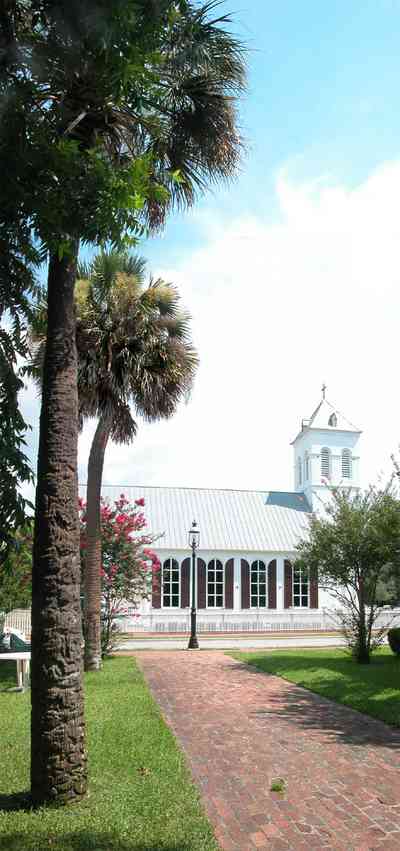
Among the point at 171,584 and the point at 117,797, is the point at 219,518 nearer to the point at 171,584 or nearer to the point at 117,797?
the point at 171,584

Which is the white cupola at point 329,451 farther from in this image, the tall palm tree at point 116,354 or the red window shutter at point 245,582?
the tall palm tree at point 116,354

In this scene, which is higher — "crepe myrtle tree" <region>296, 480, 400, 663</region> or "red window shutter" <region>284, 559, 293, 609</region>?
"crepe myrtle tree" <region>296, 480, 400, 663</region>

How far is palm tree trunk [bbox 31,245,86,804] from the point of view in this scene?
6.29 m

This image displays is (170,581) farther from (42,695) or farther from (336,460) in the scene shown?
(42,695)

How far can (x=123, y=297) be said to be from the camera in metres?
16.6

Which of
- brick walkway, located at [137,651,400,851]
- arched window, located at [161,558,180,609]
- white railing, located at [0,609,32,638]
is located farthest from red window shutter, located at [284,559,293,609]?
brick walkway, located at [137,651,400,851]

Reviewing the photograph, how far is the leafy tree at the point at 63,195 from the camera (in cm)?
589

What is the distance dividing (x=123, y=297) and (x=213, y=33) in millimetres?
8721

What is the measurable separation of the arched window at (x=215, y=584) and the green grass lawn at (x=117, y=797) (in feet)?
86.5

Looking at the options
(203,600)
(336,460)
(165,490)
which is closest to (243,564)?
(203,600)

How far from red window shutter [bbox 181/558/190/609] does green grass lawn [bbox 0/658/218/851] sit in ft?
84.6

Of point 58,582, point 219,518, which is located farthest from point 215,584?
point 58,582

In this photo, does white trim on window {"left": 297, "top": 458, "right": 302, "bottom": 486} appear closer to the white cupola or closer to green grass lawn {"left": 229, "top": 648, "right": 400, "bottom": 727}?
the white cupola

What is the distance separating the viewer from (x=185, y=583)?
37156 millimetres
